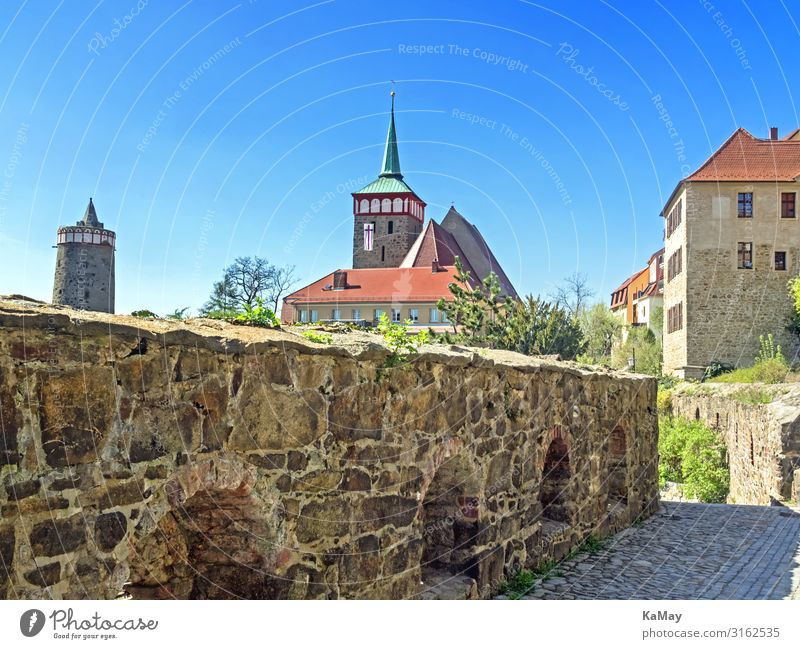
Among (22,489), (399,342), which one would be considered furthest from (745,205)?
(22,489)

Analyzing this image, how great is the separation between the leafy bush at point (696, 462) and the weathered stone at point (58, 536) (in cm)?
1794

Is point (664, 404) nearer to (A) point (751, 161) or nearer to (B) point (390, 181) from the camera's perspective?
(A) point (751, 161)

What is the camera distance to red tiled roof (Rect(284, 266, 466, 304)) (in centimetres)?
4384

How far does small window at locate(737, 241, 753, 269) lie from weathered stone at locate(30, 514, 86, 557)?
3418 cm

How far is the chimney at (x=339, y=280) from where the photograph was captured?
4491cm

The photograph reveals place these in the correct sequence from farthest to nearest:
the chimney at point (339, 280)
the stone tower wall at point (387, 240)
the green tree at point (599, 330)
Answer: the stone tower wall at point (387, 240), the chimney at point (339, 280), the green tree at point (599, 330)

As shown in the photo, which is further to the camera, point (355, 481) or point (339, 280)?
point (339, 280)

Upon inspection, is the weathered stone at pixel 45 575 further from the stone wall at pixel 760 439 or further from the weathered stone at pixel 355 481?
the stone wall at pixel 760 439

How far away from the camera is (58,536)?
342 cm

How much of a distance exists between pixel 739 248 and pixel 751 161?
3.75m

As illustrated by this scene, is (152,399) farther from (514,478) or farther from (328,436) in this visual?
(514,478)

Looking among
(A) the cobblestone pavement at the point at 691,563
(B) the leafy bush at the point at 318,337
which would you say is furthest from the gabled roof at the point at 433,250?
(B) the leafy bush at the point at 318,337

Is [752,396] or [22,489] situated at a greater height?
[22,489]

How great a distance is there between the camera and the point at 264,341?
14.6 ft
